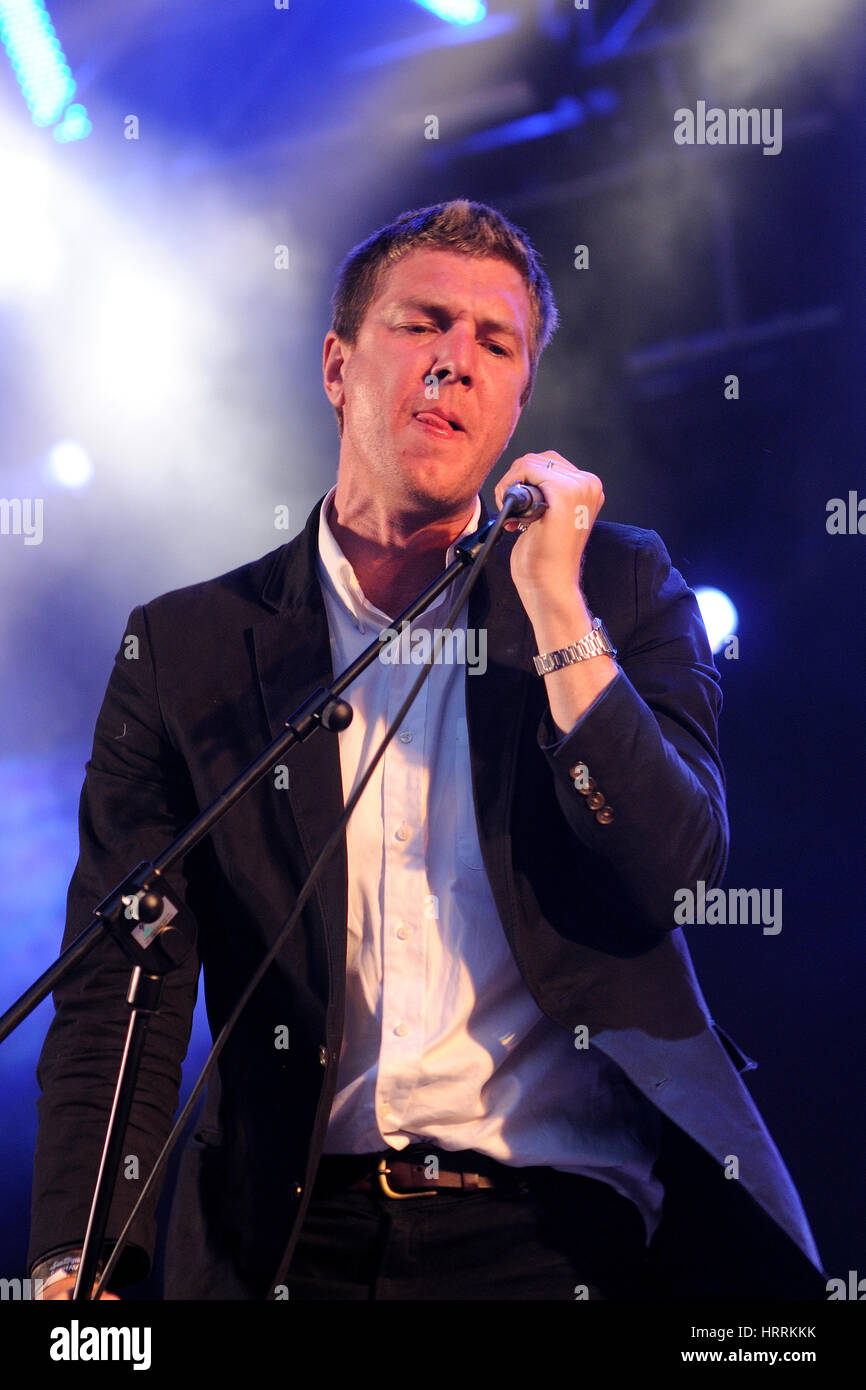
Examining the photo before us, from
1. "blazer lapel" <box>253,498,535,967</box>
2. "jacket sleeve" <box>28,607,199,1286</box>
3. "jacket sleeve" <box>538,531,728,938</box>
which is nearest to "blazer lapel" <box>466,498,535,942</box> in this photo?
"blazer lapel" <box>253,498,535,967</box>

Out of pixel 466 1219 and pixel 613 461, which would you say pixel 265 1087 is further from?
pixel 613 461

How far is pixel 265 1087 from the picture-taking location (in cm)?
185

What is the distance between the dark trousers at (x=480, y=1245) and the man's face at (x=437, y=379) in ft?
3.91

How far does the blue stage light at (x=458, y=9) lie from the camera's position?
2840mm

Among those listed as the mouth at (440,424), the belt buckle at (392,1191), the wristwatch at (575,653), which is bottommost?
the belt buckle at (392,1191)

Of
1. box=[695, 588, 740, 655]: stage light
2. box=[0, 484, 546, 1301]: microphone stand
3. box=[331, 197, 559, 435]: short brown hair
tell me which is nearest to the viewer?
box=[0, 484, 546, 1301]: microphone stand

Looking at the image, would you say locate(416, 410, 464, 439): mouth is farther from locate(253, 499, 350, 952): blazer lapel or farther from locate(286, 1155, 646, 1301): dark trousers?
locate(286, 1155, 646, 1301): dark trousers

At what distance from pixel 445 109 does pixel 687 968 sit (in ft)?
6.95

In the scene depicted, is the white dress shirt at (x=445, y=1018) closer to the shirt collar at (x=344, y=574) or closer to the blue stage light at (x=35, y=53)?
the shirt collar at (x=344, y=574)

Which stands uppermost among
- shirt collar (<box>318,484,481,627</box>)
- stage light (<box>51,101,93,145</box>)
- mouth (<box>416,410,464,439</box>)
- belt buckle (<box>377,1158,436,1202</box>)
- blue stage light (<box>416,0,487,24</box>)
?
blue stage light (<box>416,0,487,24</box>)

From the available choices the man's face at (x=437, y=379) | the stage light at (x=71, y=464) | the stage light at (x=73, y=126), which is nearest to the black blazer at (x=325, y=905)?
the man's face at (x=437, y=379)

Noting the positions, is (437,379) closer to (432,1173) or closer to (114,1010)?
(114,1010)

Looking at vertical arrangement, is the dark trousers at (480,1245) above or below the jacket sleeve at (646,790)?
below

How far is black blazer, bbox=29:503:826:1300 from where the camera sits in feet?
5.41
